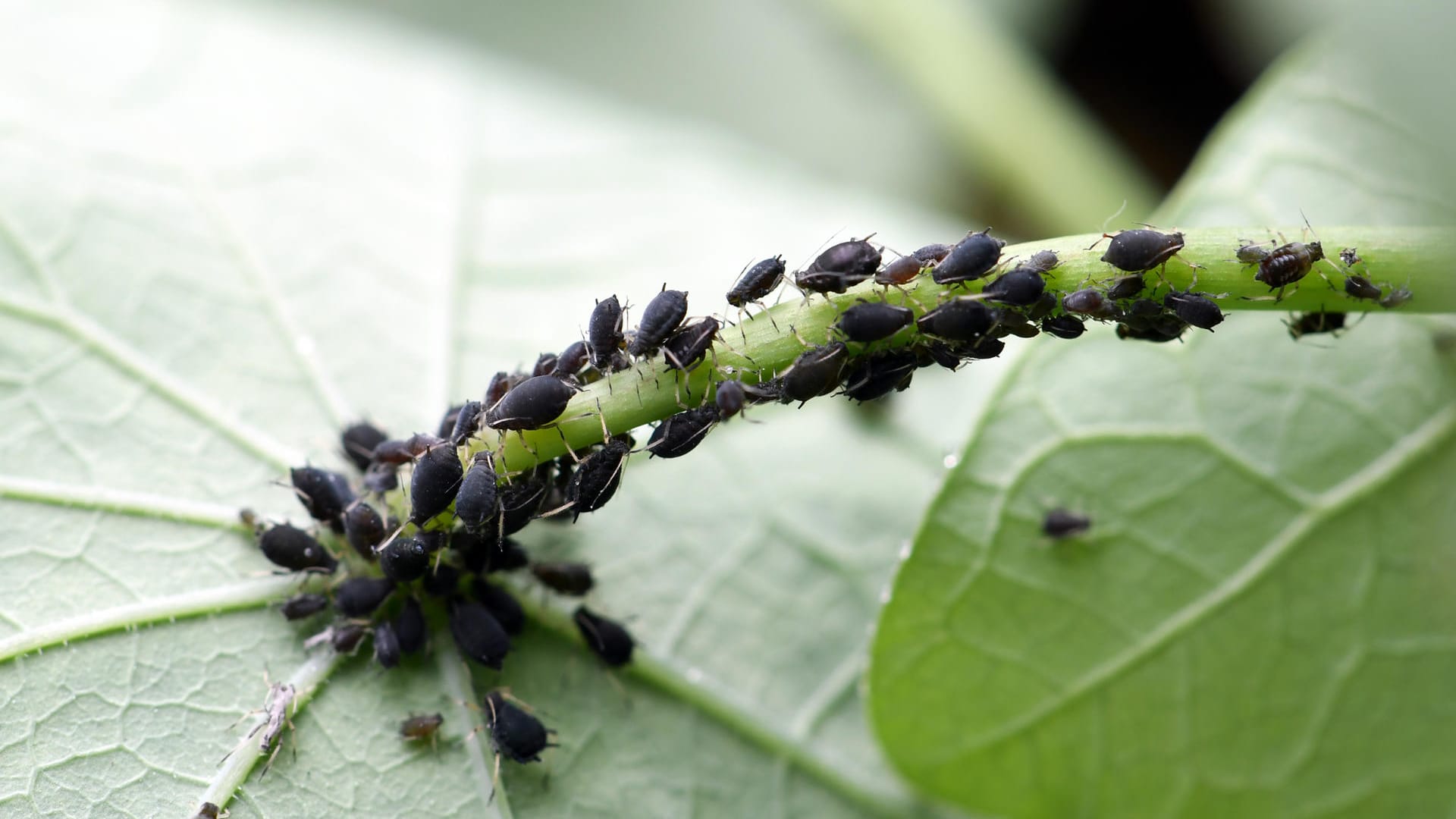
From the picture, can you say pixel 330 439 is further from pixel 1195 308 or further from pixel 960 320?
pixel 1195 308

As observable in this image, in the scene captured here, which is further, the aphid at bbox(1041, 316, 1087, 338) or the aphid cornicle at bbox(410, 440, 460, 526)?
the aphid cornicle at bbox(410, 440, 460, 526)

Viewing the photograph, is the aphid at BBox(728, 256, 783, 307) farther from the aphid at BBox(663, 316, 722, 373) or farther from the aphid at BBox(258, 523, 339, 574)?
the aphid at BBox(258, 523, 339, 574)

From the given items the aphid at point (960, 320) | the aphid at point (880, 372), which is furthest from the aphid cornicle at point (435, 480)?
the aphid at point (960, 320)

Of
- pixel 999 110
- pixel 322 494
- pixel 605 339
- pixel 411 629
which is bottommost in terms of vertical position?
pixel 411 629

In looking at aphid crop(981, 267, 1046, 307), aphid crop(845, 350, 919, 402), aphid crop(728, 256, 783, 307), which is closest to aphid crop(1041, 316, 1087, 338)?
aphid crop(981, 267, 1046, 307)

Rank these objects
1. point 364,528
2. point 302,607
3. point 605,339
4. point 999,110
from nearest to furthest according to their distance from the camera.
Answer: point 605,339 → point 364,528 → point 302,607 → point 999,110

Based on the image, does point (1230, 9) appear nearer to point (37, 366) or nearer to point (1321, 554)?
point (1321, 554)

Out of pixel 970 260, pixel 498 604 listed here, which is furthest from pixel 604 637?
pixel 970 260
